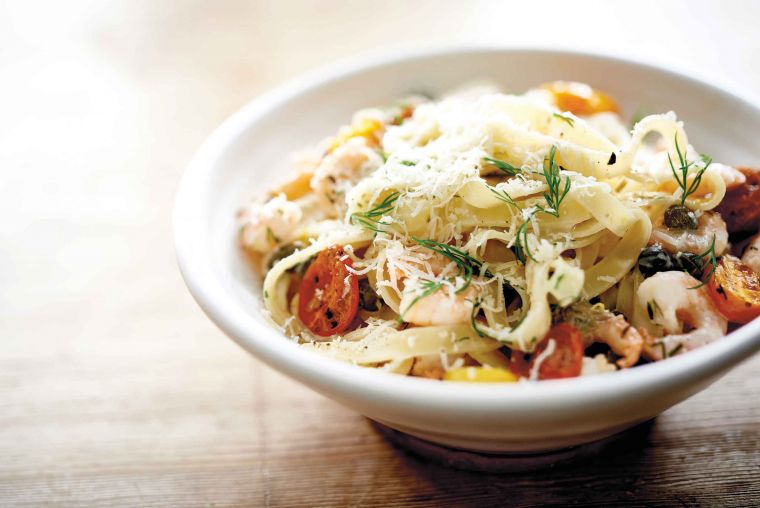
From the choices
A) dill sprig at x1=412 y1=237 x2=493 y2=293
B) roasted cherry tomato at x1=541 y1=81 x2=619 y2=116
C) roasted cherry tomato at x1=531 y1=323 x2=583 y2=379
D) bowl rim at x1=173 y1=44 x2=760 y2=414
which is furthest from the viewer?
roasted cherry tomato at x1=541 y1=81 x2=619 y2=116

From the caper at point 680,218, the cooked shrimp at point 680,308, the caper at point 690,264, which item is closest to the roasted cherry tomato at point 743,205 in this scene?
the caper at point 680,218

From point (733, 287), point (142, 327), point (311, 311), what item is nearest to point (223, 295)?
point (311, 311)

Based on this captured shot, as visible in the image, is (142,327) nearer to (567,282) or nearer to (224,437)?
(224,437)

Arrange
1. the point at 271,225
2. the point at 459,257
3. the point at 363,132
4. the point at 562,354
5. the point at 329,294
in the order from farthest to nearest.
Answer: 1. the point at 363,132
2. the point at 271,225
3. the point at 329,294
4. the point at 459,257
5. the point at 562,354

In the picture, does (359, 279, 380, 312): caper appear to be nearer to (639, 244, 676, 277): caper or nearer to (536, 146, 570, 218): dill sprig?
(536, 146, 570, 218): dill sprig

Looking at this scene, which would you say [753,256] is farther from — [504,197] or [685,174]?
[504,197]

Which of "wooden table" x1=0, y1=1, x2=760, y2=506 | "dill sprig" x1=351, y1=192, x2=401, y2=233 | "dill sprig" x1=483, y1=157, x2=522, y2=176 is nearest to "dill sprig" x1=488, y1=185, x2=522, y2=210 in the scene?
"dill sprig" x1=483, y1=157, x2=522, y2=176

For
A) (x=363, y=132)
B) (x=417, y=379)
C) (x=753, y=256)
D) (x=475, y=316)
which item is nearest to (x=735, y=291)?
(x=753, y=256)
